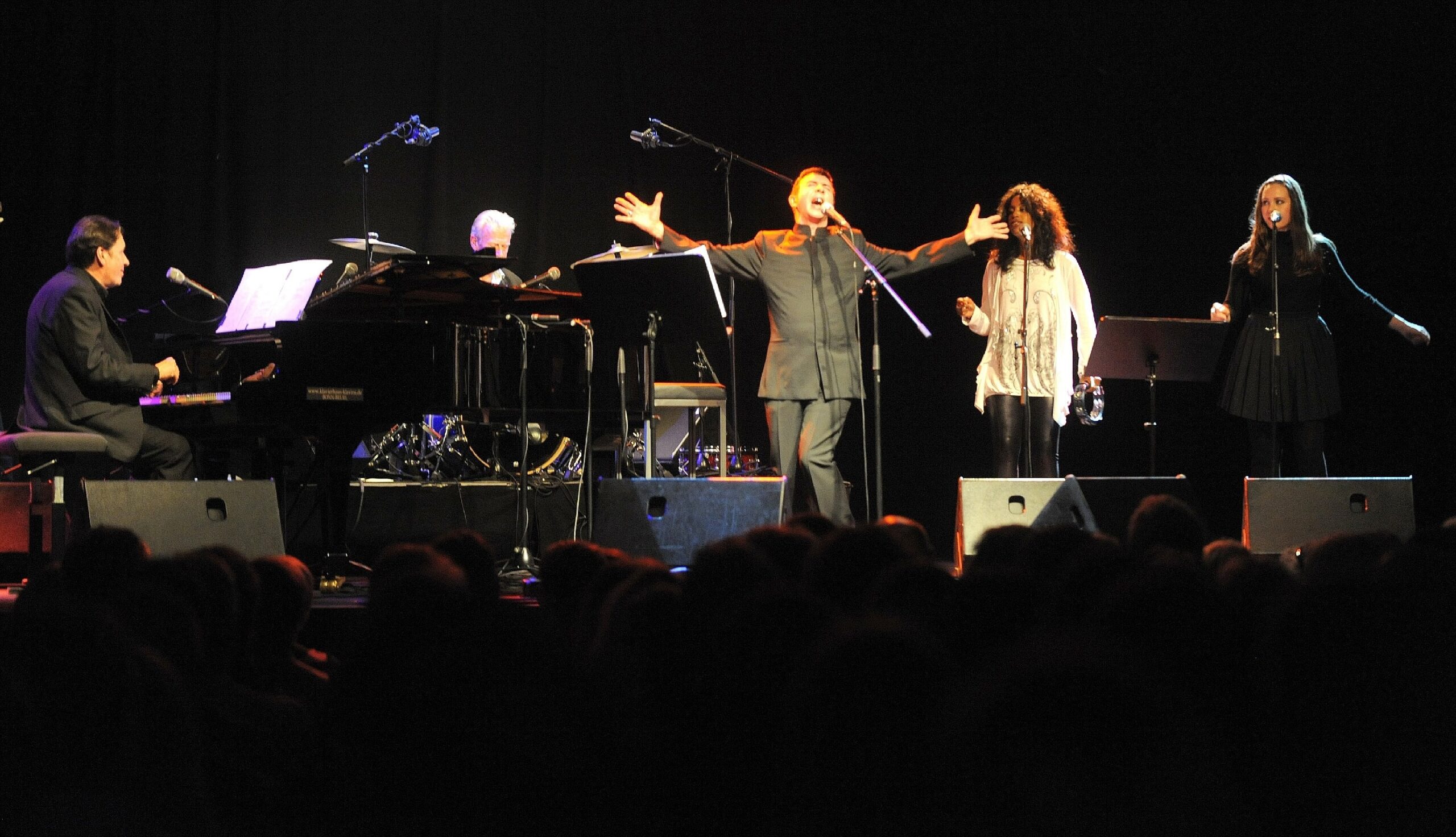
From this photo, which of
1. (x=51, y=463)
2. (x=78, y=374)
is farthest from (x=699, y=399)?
(x=51, y=463)

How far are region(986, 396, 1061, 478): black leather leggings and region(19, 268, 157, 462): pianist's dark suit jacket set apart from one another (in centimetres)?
409

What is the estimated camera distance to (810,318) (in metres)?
6.08

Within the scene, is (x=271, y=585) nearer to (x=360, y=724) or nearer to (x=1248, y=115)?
(x=360, y=724)

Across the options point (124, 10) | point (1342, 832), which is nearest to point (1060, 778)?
point (1342, 832)

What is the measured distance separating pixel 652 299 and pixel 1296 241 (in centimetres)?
328

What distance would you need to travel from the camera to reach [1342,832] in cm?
137

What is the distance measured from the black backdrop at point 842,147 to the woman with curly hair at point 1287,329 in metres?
1.37

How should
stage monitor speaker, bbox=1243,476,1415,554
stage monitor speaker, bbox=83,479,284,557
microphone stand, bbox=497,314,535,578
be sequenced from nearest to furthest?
stage monitor speaker, bbox=83,479,284,557, stage monitor speaker, bbox=1243,476,1415,554, microphone stand, bbox=497,314,535,578

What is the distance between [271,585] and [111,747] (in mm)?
572

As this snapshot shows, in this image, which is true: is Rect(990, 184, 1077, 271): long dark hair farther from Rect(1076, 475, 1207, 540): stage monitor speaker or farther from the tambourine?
Rect(1076, 475, 1207, 540): stage monitor speaker

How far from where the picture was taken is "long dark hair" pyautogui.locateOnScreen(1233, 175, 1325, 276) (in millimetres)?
6227

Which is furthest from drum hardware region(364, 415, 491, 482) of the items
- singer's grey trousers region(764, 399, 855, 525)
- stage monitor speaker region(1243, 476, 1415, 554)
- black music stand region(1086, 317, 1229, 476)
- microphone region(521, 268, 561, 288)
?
stage monitor speaker region(1243, 476, 1415, 554)

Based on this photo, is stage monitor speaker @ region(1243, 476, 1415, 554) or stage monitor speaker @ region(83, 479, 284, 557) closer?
stage monitor speaker @ region(83, 479, 284, 557)

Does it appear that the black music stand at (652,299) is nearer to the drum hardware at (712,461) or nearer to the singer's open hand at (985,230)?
the singer's open hand at (985,230)
